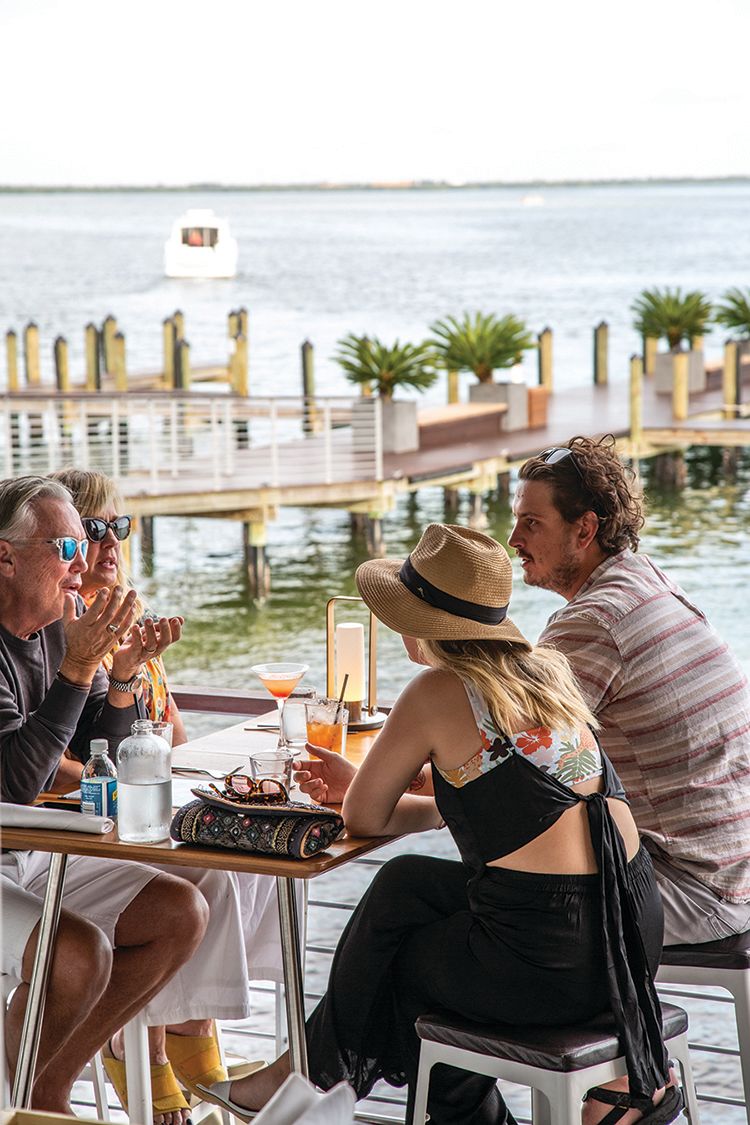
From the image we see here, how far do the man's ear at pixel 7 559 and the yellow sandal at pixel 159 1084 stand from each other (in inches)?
30.9

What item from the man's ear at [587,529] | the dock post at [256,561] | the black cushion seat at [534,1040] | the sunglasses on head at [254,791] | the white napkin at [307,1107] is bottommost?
the dock post at [256,561]

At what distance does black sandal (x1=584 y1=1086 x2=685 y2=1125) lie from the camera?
6.00 ft

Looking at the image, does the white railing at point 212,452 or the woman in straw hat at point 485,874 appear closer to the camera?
the woman in straw hat at point 485,874

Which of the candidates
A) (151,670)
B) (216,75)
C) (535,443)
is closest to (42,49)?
(216,75)

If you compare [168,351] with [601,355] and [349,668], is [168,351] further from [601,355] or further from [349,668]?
[349,668]

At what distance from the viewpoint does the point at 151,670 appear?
7.86 feet

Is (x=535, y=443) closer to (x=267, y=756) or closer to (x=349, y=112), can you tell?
(x=267, y=756)

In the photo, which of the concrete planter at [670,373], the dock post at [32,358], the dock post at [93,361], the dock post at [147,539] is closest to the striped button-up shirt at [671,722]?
the dock post at [147,539]

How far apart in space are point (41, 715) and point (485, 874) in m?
0.65

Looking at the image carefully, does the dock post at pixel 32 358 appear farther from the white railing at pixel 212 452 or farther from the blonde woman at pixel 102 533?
the blonde woman at pixel 102 533

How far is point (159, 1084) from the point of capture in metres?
2.33

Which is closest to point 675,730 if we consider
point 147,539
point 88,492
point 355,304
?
point 88,492

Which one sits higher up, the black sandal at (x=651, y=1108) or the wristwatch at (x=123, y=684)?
the wristwatch at (x=123, y=684)

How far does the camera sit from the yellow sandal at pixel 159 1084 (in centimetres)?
231
